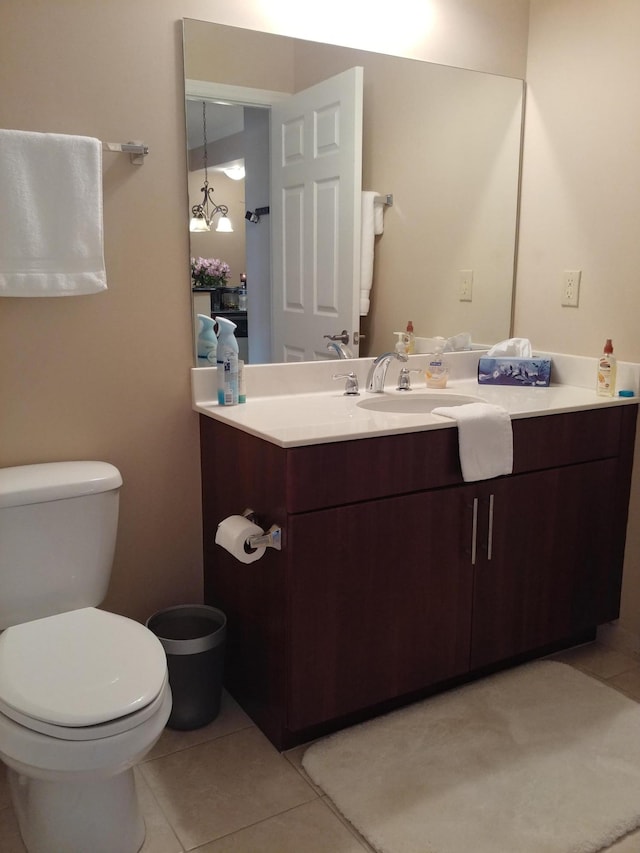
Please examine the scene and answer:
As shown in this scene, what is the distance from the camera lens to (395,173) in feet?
7.75

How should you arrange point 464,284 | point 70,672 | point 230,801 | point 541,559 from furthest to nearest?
1. point 464,284
2. point 541,559
3. point 230,801
4. point 70,672

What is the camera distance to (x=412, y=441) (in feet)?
6.04

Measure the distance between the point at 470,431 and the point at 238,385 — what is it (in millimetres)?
656

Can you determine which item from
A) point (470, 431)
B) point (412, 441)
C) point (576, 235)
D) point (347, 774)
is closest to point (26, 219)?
point (412, 441)

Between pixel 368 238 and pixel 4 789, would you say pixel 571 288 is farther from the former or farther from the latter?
pixel 4 789

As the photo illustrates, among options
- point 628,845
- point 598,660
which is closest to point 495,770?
point 628,845

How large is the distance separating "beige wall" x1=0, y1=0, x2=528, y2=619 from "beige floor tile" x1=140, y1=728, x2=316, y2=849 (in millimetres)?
455

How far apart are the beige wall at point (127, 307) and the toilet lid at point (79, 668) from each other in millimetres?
449

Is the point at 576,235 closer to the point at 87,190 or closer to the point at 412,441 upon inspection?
the point at 412,441

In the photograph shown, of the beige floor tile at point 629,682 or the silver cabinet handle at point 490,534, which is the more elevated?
the silver cabinet handle at point 490,534

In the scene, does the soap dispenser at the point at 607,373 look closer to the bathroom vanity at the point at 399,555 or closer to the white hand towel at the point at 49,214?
the bathroom vanity at the point at 399,555

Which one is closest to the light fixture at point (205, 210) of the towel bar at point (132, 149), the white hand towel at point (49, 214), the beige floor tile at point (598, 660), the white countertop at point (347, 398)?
the towel bar at point (132, 149)

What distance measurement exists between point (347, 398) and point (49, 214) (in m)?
0.96

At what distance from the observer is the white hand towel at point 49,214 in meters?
1.69
